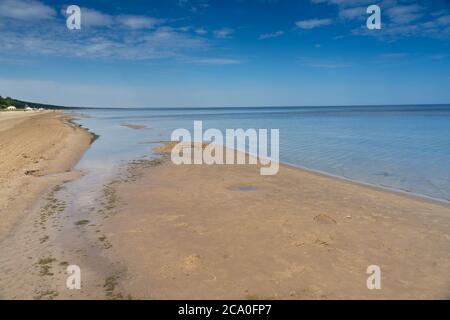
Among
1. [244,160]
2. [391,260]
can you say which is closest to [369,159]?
[244,160]

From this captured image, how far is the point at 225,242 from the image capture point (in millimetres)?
7699

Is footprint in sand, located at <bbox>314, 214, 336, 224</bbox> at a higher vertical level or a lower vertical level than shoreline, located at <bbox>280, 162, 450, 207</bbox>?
lower

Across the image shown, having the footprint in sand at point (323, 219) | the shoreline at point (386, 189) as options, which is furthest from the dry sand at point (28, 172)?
the shoreline at point (386, 189)

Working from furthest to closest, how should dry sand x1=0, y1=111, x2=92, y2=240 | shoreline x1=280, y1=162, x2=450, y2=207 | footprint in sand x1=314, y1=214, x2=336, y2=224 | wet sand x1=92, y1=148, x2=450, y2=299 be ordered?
shoreline x1=280, y1=162, x2=450, y2=207
dry sand x1=0, y1=111, x2=92, y2=240
footprint in sand x1=314, y1=214, x2=336, y2=224
wet sand x1=92, y1=148, x2=450, y2=299

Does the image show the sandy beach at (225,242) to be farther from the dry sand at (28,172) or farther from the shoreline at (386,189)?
the shoreline at (386,189)

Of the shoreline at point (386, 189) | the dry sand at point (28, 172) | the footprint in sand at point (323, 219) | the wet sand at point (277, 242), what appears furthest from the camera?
the shoreline at point (386, 189)

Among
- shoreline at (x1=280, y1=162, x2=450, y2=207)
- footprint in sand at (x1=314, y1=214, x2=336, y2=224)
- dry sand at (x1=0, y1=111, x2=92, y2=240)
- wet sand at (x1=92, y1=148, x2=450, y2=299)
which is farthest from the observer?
shoreline at (x1=280, y1=162, x2=450, y2=207)

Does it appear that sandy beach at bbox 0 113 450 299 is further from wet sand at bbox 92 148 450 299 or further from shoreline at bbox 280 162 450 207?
shoreline at bbox 280 162 450 207

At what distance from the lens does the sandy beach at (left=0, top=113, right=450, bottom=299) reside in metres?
5.79

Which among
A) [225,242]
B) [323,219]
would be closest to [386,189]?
[323,219]

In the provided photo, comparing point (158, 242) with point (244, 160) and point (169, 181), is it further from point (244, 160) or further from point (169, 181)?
point (244, 160)

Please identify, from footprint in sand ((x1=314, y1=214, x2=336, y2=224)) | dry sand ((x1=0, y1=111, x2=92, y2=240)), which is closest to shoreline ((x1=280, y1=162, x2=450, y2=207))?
footprint in sand ((x1=314, y1=214, x2=336, y2=224))

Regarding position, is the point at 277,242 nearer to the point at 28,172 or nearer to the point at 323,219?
the point at 323,219

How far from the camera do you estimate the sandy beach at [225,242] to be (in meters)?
5.79
